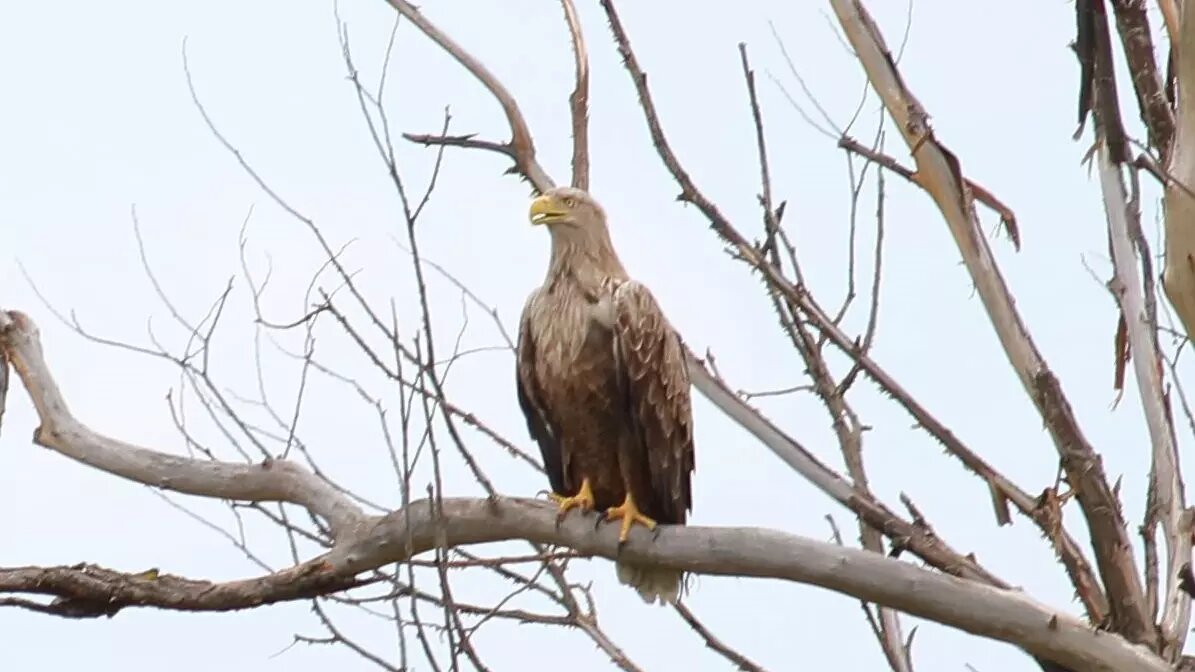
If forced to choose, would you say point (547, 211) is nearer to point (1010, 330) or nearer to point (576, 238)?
point (576, 238)

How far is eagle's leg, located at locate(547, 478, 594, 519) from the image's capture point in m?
5.45

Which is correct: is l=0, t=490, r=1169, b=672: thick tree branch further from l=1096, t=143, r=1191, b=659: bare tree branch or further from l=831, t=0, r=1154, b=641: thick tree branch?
l=1096, t=143, r=1191, b=659: bare tree branch

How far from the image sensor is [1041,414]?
16.6 ft

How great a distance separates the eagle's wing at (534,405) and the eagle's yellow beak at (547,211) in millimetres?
276

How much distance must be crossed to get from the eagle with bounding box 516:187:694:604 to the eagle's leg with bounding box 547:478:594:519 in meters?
0.01

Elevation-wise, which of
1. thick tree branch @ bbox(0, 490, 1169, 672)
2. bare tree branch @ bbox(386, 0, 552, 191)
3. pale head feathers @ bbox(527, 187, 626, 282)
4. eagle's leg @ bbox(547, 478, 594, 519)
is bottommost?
thick tree branch @ bbox(0, 490, 1169, 672)

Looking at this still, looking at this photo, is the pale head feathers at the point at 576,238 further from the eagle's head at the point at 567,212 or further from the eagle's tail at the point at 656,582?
the eagle's tail at the point at 656,582

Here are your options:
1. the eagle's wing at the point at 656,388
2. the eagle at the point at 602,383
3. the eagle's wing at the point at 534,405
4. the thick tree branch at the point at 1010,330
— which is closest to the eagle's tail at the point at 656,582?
the eagle at the point at 602,383

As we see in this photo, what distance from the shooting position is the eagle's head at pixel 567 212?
6266mm

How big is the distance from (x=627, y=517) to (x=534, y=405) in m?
0.83

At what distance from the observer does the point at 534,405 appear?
633cm

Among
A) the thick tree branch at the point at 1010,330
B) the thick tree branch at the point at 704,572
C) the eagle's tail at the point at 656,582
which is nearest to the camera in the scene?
the thick tree branch at the point at 704,572

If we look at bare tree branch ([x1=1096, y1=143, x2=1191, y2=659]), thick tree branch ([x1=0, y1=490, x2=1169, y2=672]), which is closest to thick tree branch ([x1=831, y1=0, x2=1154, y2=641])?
bare tree branch ([x1=1096, y1=143, x2=1191, y2=659])

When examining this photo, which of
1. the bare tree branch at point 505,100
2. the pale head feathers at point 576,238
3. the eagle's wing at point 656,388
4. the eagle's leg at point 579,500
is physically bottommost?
the eagle's leg at point 579,500
